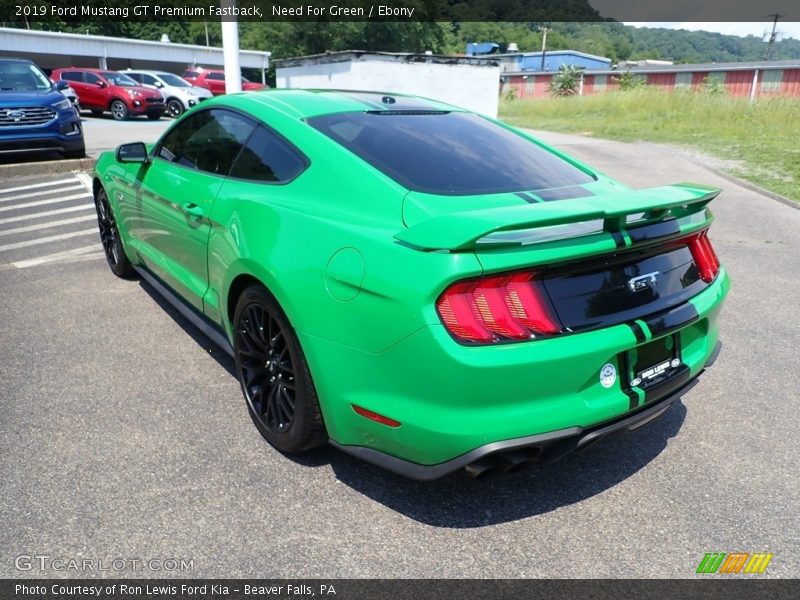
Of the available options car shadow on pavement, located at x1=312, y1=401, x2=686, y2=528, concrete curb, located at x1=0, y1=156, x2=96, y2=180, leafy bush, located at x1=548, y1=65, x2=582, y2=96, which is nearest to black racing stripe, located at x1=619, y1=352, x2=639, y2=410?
car shadow on pavement, located at x1=312, y1=401, x2=686, y2=528

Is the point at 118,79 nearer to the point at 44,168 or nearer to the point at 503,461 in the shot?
the point at 44,168

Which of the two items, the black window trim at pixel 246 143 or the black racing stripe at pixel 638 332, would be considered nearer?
the black racing stripe at pixel 638 332

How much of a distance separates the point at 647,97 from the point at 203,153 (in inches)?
1091

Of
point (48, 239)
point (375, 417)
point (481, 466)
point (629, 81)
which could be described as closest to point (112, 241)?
point (48, 239)

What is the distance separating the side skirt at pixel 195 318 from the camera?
343cm

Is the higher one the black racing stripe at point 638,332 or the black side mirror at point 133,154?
the black side mirror at point 133,154

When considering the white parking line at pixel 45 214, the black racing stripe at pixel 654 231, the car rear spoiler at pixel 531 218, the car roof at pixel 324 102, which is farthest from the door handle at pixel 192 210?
the white parking line at pixel 45 214

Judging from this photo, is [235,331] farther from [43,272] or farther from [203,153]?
[43,272]

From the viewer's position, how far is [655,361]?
2545mm

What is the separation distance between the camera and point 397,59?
69.4ft

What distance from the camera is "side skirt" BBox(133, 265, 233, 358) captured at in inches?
135

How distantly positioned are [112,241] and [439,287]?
168 inches

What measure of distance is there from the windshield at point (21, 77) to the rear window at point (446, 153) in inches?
389

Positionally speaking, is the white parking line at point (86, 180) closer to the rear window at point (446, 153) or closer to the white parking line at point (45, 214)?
the white parking line at point (45, 214)
